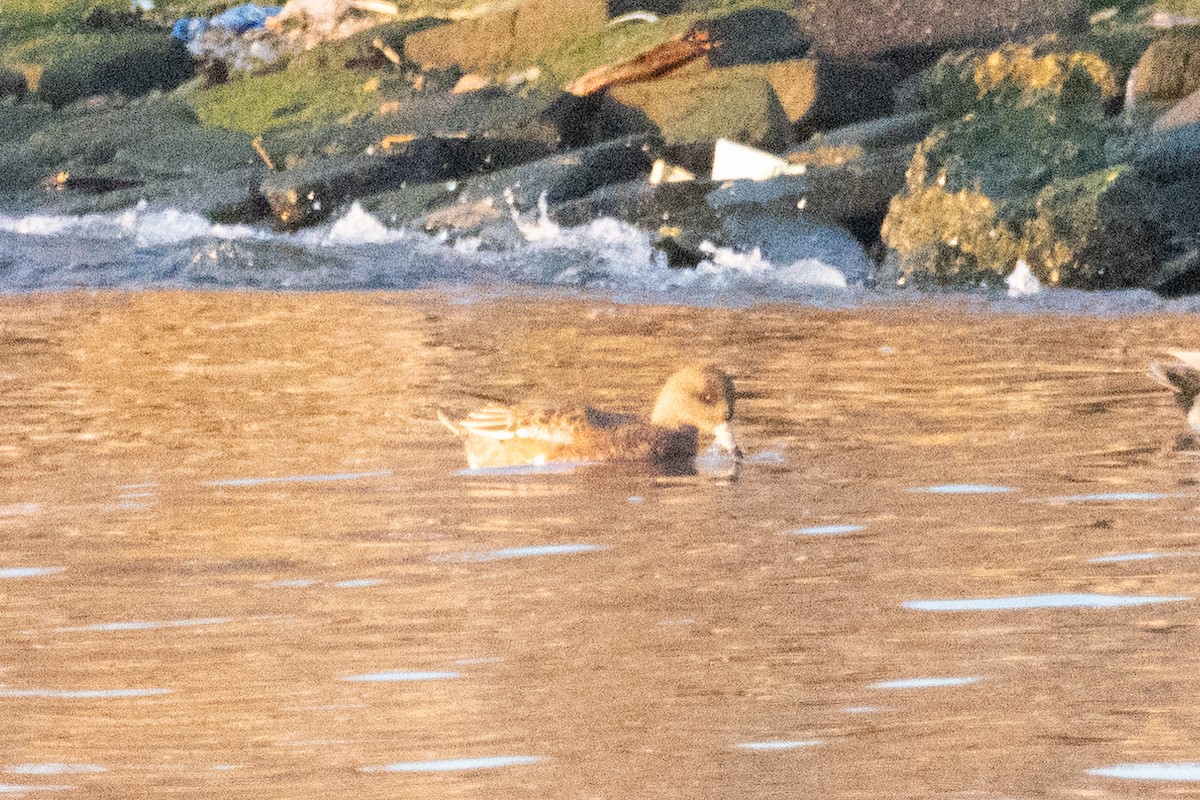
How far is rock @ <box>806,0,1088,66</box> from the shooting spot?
22516 millimetres

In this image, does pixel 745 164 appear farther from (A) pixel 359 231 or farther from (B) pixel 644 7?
(B) pixel 644 7

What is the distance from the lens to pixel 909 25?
75.1ft

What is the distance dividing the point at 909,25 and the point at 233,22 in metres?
14.0

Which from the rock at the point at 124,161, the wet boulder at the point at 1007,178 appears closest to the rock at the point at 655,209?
the wet boulder at the point at 1007,178

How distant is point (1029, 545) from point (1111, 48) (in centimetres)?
1338

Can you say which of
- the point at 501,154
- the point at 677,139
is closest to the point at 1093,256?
the point at 677,139

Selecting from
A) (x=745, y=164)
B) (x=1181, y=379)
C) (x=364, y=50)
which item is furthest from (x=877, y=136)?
(x=364, y=50)

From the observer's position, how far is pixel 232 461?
9.05m

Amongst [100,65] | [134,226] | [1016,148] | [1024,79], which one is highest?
[1024,79]

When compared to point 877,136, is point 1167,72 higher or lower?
higher

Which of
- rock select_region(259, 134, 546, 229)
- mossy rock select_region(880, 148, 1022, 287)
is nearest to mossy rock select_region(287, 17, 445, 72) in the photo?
rock select_region(259, 134, 546, 229)

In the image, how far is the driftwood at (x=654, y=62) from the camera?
23922mm

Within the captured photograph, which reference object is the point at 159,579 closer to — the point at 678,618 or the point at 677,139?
the point at 678,618

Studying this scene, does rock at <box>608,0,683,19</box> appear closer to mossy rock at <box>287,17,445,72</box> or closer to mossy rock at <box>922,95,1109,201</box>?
mossy rock at <box>287,17,445,72</box>
